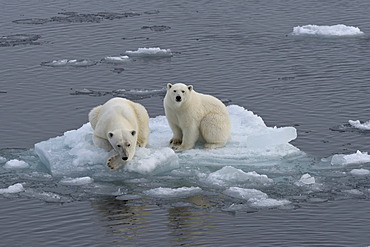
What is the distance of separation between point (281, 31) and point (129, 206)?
40.2 feet

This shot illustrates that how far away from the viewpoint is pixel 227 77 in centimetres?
1938

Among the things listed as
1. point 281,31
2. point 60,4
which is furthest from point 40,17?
point 281,31

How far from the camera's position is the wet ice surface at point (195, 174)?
1216 centimetres

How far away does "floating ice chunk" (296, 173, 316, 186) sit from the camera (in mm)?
12488

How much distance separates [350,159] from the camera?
1342 cm

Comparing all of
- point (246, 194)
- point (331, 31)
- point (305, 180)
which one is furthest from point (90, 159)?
point (331, 31)

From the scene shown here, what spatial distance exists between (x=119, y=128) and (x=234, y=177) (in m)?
1.74

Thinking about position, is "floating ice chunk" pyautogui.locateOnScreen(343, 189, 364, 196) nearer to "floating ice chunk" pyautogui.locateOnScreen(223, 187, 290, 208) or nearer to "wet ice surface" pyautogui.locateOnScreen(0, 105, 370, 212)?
"wet ice surface" pyautogui.locateOnScreen(0, 105, 370, 212)

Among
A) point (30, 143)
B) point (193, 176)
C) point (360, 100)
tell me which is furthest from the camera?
point (360, 100)

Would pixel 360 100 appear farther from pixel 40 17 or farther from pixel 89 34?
pixel 40 17

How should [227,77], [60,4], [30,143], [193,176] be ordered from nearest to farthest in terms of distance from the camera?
[193,176], [30,143], [227,77], [60,4]

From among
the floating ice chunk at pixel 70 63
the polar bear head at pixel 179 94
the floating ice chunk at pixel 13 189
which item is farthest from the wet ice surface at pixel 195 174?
the floating ice chunk at pixel 70 63

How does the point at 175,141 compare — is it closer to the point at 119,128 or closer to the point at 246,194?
the point at 119,128

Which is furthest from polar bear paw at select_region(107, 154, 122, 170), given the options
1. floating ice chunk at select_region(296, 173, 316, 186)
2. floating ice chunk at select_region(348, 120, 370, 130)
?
floating ice chunk at select_region(348, 120, 370, 130)
